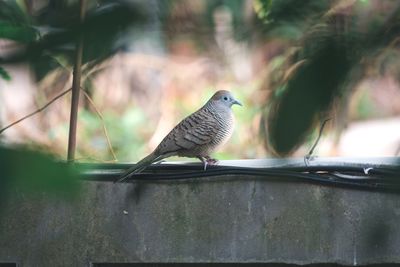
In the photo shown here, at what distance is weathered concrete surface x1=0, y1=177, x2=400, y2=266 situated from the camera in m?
2.58

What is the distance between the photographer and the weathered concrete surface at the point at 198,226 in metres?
2.58

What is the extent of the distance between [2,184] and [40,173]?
0.04 m

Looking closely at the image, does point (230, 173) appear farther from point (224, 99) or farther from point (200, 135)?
point (224, 99)

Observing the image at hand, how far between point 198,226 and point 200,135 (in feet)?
4.26

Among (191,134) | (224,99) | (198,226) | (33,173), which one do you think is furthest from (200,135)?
(33,173)

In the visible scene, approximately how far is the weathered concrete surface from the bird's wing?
85 cm

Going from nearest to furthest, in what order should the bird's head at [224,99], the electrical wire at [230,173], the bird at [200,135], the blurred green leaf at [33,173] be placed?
the blurred green leaf at [33,173] < the electrical wire at [230,173] < the bird at [200,135] < the bird's head at [224,99]

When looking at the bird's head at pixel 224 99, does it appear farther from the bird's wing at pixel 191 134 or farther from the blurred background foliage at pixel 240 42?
the blurred background foliage at pixel 240 42

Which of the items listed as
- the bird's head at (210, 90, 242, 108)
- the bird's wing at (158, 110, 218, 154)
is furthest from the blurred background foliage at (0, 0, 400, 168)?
the bird's head at (210, 90, 242, 108)

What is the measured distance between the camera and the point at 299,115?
82 centimetres

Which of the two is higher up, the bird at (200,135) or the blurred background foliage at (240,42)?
the bird at (200,135)

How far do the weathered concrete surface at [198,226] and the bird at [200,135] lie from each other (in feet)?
2.15

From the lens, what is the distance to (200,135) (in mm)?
3953

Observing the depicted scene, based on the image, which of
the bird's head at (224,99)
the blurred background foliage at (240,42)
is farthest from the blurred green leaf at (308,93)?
the bird's head at (224,99)
